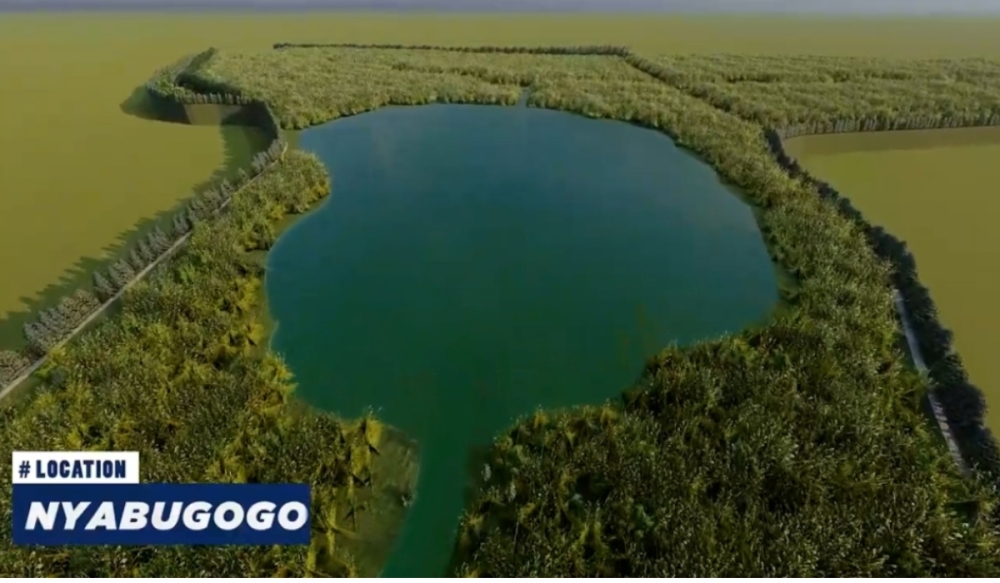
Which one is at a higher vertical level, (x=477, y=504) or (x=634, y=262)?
(x=634, y=262)

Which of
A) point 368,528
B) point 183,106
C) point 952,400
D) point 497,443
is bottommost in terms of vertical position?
point 368,528

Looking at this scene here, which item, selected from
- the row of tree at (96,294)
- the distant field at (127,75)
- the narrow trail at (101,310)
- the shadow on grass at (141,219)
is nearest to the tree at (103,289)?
the row of tree at (96,294)

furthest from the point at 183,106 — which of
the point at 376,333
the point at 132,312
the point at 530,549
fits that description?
the point at 530,549

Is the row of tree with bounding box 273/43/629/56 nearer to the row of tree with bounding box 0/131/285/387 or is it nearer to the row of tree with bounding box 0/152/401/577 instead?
the row of tree with bounding box 0/131/285/387

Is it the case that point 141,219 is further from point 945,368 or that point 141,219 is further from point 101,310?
point 945,368

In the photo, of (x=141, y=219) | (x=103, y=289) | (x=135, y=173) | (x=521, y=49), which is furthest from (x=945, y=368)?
(x=521, y=49)

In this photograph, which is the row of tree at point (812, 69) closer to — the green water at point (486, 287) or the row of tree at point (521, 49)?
the row of tree at point (521, 49)

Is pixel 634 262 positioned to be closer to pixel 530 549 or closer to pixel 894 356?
pixel 894 356
